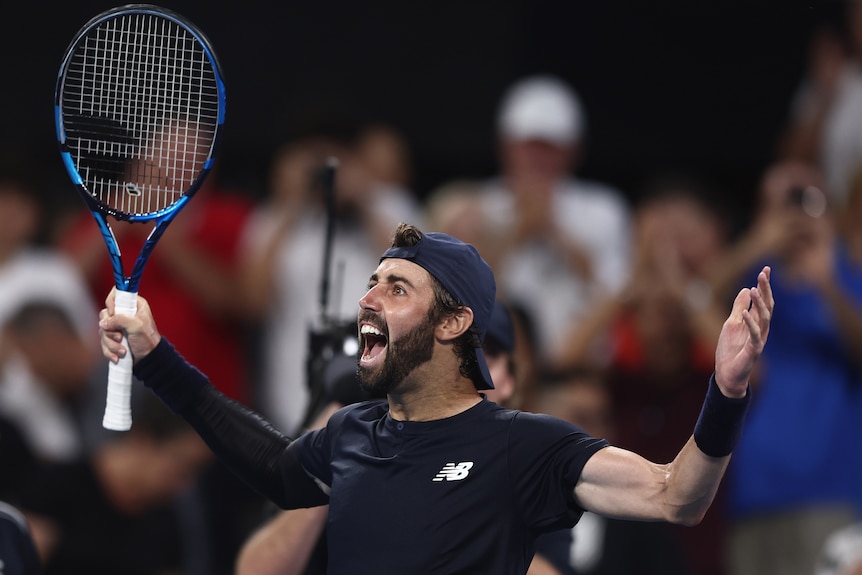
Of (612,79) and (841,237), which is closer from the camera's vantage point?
Answer: (841,237)

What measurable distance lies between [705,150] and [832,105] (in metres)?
1.19

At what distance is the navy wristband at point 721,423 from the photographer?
3455 mm

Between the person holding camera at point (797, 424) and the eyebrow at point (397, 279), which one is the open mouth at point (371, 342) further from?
the person holding camera at point (797, 424)

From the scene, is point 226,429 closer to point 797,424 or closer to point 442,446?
point 442,446

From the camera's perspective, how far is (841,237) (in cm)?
788

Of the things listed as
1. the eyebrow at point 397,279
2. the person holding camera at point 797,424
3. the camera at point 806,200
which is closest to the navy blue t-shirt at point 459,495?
the eyebrow at point 397,279

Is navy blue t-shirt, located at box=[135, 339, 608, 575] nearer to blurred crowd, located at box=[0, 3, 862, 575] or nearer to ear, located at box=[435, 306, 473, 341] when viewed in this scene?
ear, located at box=[435, 306, 473, 341]

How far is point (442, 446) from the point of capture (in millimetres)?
3770

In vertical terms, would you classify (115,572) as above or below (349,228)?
below

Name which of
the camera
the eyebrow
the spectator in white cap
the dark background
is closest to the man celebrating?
the eyebrow

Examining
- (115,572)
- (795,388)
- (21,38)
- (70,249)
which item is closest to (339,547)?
(115,572)

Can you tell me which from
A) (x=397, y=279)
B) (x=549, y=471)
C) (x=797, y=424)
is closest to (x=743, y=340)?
(x=549, y=471)

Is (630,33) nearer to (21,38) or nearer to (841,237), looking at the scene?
(841,237)

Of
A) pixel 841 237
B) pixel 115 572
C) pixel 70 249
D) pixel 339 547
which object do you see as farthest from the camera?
pixel 70 249
